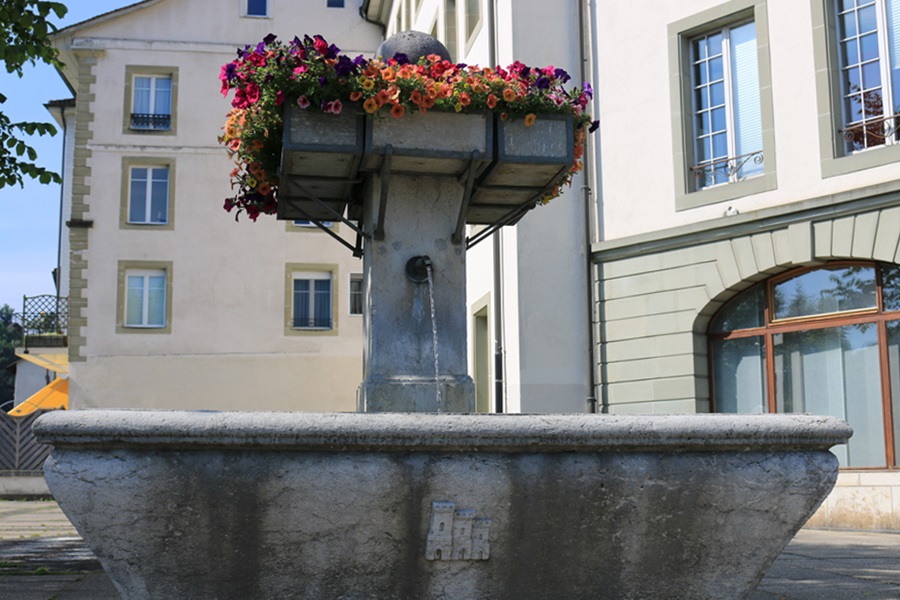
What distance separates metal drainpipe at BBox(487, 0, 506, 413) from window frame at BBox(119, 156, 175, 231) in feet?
41.7

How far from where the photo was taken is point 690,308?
44.3 ft

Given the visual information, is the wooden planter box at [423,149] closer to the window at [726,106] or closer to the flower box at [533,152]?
the flower box at [533,152]

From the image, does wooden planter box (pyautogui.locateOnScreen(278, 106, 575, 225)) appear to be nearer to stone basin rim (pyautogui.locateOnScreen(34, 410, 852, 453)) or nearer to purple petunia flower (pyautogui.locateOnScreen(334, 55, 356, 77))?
purple petunia flower (pyautogui.locateOnScreen(334, 55, 356, 77))

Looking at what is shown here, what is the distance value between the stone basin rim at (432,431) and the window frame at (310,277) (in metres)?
22.6

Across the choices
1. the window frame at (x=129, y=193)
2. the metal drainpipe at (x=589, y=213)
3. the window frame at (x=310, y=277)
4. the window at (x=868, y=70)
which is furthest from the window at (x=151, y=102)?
the window at (x=868, y=70)

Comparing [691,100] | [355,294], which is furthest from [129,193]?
[691,100]

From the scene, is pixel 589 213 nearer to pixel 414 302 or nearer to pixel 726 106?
pixel 726 106

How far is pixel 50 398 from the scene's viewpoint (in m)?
27.8

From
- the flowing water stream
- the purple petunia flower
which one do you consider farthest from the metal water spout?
the purple petunia flower

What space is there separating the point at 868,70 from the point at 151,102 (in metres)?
19.3

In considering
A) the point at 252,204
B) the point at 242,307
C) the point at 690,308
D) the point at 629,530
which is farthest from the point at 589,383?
the point at 242,307

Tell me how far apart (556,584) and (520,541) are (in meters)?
0.22

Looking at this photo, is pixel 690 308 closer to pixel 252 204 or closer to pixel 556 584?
pixel 252 204

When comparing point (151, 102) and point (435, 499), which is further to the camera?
point (151, 102)
